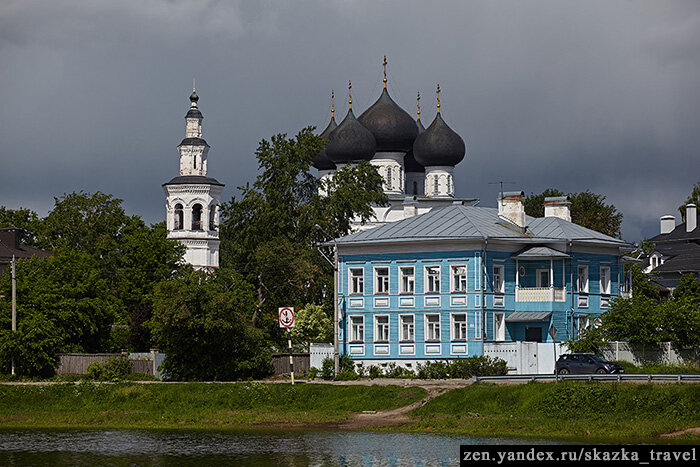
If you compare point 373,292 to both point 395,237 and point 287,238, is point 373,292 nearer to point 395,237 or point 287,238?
point 395,237

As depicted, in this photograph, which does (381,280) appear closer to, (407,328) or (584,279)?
(407,328)

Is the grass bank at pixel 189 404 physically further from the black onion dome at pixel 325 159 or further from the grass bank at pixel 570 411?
the black onion dome at pixel 325 159

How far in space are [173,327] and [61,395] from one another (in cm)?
602

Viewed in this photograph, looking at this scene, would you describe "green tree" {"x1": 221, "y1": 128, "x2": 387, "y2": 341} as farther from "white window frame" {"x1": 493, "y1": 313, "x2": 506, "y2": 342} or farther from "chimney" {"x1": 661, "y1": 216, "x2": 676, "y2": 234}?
"chimney" {"x1": 661, "y1": 216, "x2": 676, "y2": 234}

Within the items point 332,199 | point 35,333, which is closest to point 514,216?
point 332,199

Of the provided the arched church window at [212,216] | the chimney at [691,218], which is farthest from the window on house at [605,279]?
the arched church window at [212,216]

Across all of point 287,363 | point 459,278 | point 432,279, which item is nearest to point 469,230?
point 459,278

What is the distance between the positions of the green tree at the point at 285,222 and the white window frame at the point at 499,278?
16.3 meters

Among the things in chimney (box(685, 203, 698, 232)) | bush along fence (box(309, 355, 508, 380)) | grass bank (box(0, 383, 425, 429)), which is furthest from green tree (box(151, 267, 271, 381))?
chimney (box(685, 203, 698, 232))

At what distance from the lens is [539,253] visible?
196 feet

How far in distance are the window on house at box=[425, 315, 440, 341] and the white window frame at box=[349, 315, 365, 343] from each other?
3483 mm

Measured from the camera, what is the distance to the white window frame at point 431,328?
197ft

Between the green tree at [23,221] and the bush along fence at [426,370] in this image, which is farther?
the green tree at [23,221]

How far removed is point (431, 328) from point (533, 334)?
4.90 metres
